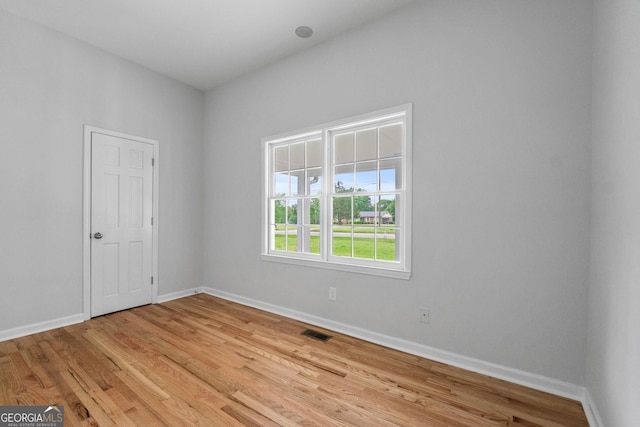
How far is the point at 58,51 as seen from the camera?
10.3 ft

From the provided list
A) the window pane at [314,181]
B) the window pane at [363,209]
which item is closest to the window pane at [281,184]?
the window pane at [314,181]

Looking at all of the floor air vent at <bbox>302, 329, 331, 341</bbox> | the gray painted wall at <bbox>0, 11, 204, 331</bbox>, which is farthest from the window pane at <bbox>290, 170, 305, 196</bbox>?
the gray painted wall at <bbox>0, 11, 204, 331</bbox>

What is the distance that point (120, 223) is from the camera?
3.68 m

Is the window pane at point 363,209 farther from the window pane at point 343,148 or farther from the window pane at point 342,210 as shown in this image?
the window pane at point 343,148

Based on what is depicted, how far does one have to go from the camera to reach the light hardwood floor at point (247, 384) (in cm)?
178

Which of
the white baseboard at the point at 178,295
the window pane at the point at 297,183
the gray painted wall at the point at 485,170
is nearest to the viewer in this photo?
the gray painted wall at the point at 485,170

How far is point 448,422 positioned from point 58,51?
4.92 metres

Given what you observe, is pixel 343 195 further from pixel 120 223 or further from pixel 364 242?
pixel 120 223

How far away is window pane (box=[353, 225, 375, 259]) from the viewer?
3004mm

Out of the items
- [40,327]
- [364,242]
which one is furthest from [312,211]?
[40,327]

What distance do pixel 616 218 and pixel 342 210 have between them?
2165mm

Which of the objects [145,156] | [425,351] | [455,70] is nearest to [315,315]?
[425,351]

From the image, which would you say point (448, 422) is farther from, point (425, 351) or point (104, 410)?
point (104, 410)

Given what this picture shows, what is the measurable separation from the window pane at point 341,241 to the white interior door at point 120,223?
8.49 ft
